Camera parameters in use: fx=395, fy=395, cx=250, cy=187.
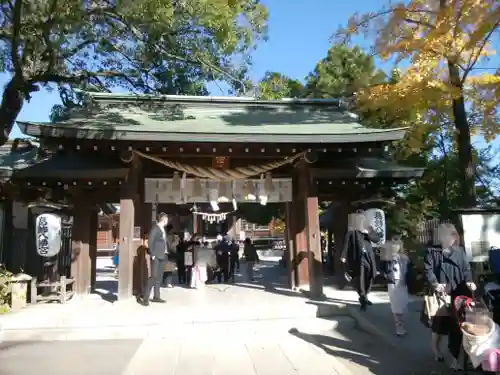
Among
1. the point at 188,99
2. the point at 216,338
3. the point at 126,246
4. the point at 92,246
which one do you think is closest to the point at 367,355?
the point at 216,338

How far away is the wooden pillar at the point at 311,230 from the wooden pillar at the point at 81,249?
5682 mm

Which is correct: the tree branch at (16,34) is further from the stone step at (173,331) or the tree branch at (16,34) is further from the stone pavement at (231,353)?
the stone pavement at (231,353)

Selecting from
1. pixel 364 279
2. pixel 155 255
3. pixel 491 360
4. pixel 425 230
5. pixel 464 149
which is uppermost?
pixel 464 149

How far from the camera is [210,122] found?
10508mm

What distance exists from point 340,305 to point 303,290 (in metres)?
2.21

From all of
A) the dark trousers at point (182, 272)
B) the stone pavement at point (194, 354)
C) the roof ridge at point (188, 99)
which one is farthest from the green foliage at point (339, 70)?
the stone pavement at point (194, 354)

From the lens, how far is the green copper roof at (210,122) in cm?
823

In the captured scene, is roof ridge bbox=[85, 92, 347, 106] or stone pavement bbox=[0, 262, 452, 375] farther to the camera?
roof ridge bbox=[85, 92, 347, 106]

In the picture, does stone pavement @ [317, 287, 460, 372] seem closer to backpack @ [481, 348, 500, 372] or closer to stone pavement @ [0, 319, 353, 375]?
stone pavement @ [0, 319, 353, 375]

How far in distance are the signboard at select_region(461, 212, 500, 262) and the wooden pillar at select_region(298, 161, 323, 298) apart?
10.0ft

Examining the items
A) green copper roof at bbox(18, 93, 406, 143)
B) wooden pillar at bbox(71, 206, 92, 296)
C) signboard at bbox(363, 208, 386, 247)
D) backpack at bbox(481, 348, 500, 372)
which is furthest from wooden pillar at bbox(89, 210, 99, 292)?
backpack at bbox(481, 348, 500, 372)

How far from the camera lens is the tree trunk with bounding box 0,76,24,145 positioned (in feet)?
30.8

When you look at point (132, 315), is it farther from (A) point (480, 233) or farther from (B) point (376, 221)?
(A) point (480, 233)

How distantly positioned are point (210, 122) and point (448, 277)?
283 inches
